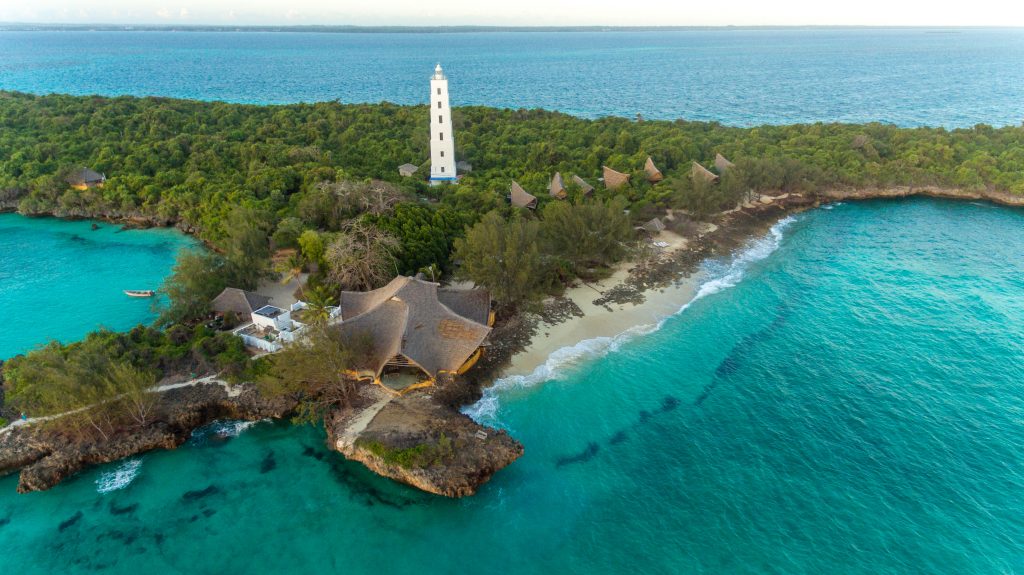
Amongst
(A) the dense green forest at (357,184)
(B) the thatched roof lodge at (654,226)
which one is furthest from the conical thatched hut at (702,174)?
(B) the thatched roof lodge at (654,226)

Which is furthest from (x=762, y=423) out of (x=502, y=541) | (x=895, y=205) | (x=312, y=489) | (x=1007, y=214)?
(x=1007, y=214)

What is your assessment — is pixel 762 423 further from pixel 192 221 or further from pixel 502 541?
pixel 192 221

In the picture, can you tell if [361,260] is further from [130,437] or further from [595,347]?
[595,347]

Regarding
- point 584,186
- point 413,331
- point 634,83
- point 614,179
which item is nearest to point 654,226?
point 584,186

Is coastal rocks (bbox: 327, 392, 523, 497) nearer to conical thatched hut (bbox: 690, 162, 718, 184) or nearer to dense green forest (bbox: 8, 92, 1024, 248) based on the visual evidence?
dense green forest (bbox: 8, 92, 1024, 248)

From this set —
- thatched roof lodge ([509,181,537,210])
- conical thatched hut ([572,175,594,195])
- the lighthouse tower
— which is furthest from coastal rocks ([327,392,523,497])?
the lighthouse tower
